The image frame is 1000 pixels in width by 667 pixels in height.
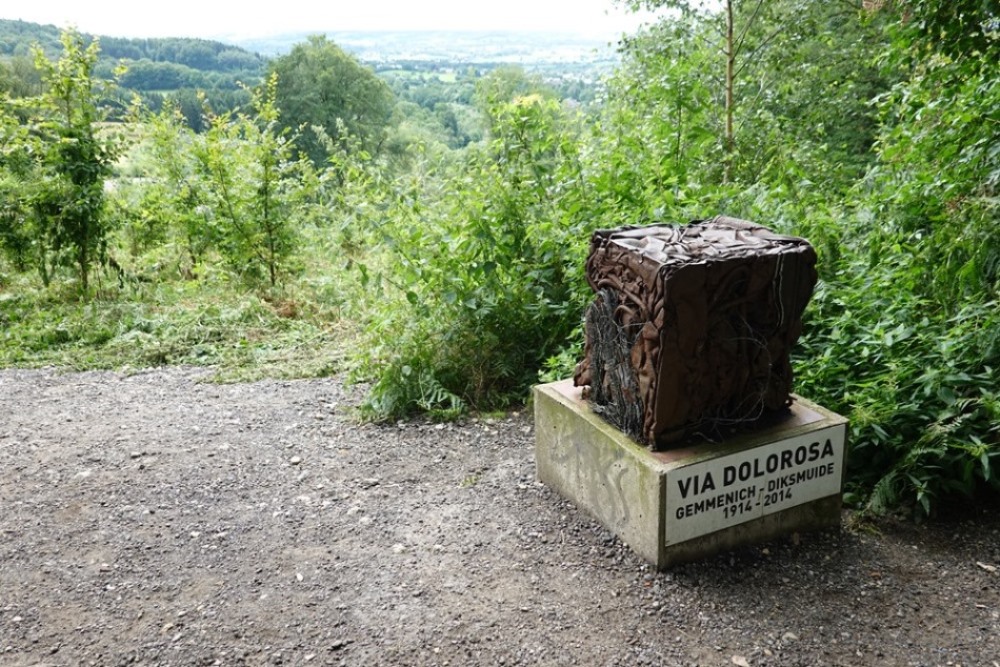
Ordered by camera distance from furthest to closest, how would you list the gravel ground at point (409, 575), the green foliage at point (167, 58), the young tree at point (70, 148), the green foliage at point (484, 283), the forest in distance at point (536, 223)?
the green foliage at point (167, 58) < the young tree at point (70, 148) < the green foliage at point (484, 283) < the forest in distance at point (536, 223) < the gravel ground at point (409, 575)

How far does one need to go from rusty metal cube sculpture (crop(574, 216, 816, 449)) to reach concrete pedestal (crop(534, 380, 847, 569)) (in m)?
0.10

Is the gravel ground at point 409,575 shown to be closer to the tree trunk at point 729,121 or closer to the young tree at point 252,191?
the tree trunk at point 729,121

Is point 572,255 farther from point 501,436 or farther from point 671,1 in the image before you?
point 671,1

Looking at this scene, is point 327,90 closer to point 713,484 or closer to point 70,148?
point 70,148

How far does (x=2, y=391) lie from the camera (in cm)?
579

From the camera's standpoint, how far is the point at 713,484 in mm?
3230

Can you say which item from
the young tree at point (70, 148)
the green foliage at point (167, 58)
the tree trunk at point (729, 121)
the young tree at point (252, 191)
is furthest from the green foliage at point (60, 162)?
the tree trunk at point (729, 121)

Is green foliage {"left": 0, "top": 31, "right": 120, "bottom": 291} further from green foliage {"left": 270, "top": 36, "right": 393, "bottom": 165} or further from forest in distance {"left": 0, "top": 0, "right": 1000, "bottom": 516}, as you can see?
green foliage {"left": 270, "top": 36, "right": 393, "bottom": 165}

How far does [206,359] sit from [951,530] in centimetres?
509

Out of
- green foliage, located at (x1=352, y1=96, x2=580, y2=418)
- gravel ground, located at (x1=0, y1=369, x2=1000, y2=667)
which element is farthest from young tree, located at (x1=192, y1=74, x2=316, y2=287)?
gravel ground, located at (x1=0, y1=369, x2=1000, y2=667)

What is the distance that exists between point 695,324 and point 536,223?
97.1 inches

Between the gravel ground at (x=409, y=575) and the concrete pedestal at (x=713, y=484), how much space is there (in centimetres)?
9

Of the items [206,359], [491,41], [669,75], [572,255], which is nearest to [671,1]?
[669,75]

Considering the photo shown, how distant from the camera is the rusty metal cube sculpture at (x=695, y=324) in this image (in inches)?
122
